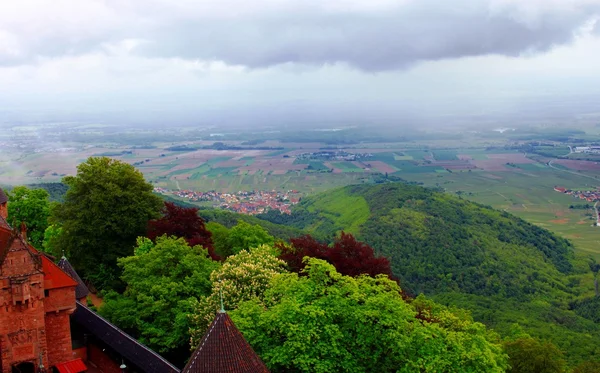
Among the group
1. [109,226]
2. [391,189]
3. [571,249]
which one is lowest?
[571,249]

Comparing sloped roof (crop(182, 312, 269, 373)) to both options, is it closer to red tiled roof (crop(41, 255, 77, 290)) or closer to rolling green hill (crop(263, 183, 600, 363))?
red tiled roof (crop(41, 255, 77, 290))

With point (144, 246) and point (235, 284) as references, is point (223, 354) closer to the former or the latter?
point (235, 284)

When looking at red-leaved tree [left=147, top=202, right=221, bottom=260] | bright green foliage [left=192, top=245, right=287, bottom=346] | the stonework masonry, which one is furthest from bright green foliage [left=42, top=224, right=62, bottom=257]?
bright green foliage [left=192, top=245, right=287, bottom=346]

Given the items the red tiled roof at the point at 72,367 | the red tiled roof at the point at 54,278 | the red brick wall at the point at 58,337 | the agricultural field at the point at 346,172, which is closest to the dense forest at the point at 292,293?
the red tiled roof at the point at 72,367

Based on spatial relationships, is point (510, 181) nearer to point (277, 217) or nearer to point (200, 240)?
point (277, 217)

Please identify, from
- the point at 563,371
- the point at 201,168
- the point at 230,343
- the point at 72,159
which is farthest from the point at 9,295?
the point at 201,168

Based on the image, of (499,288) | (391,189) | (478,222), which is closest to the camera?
(499,288)

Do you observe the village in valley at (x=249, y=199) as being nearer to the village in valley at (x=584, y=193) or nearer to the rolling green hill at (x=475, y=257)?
the rolling green hill at (x=475, y=257)
